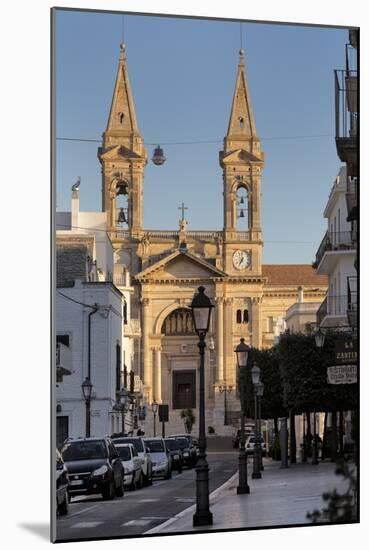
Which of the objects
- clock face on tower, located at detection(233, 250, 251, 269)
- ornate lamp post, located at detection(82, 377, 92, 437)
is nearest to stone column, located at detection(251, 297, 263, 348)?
clock face on tower, located at detection(233, 250, 251, 269)

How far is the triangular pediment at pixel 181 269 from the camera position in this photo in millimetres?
20203

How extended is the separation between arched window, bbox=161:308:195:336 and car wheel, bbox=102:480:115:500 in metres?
2.35

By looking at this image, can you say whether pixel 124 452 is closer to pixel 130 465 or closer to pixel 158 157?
pixel 130 465

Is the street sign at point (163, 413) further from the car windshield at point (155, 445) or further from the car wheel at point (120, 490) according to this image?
the car wheel at point (120, 490)

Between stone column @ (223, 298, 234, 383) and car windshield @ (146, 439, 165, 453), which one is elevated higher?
stone column @ (223, 298, 234, 383)

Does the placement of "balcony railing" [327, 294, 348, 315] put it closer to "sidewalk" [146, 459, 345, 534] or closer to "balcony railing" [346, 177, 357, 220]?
"balcony railing" [346, 177, 357, 220]

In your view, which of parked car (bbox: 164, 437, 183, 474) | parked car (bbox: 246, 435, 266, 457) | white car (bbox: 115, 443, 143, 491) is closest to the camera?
white car (bbox: 115, 443, 143, 491)

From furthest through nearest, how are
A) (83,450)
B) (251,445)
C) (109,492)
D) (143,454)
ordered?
(251,445) < (143,454) < (109,492) < (83,450)

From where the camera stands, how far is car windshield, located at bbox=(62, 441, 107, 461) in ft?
62.0

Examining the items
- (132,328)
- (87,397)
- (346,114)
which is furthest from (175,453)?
(346,114)

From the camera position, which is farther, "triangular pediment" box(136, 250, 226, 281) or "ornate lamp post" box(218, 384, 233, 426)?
"ornate lamp post" box(218, 384, 233, 426)

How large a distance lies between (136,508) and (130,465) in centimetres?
307

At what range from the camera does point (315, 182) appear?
1950 centimetres

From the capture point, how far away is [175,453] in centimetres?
2295
